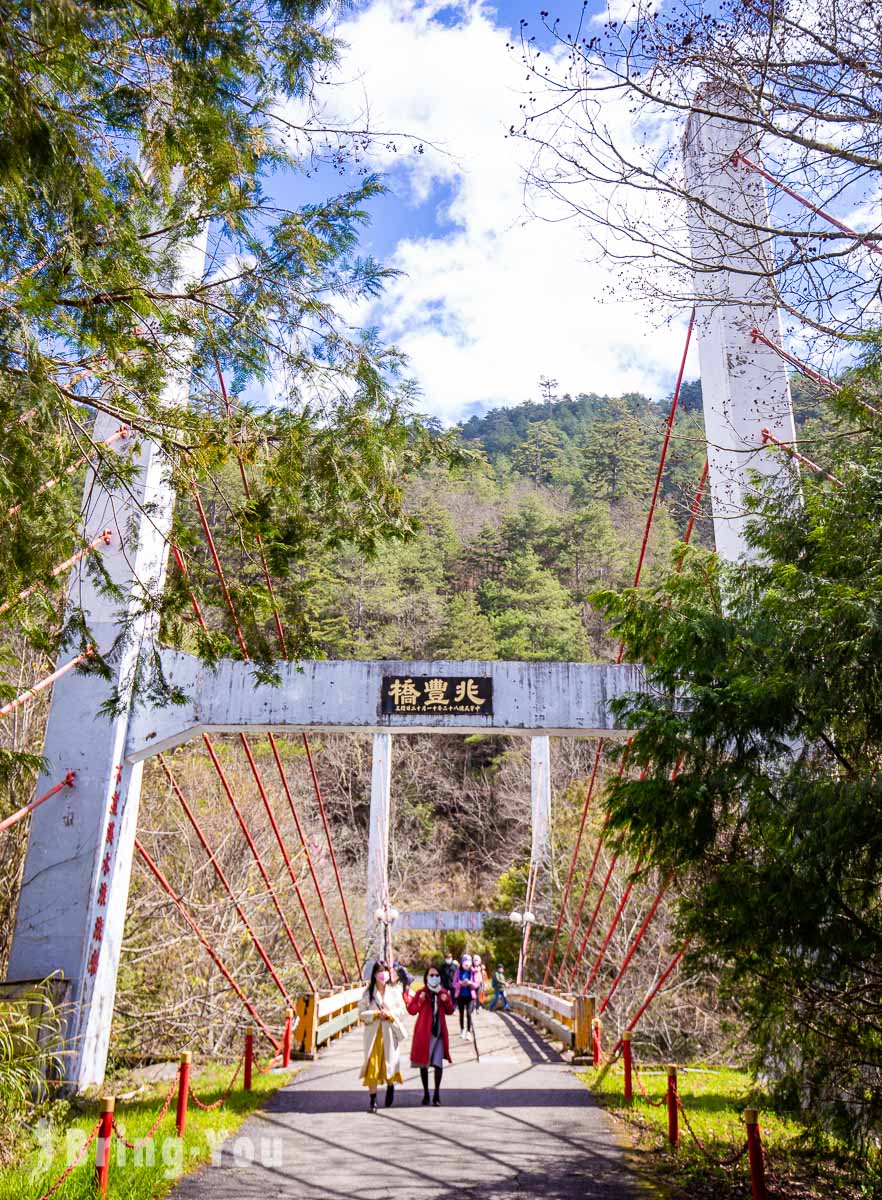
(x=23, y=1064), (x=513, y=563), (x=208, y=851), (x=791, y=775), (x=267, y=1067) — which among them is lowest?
(x=267, y=1067)

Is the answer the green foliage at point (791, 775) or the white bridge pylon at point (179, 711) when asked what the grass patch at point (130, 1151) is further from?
the green foliage at point (791, 775)

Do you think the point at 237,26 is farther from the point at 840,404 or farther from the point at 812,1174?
the point at 812,1174

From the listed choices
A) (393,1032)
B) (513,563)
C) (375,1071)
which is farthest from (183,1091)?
(513,563)

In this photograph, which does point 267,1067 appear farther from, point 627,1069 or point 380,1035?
point 627,1069

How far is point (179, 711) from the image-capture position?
260 inches

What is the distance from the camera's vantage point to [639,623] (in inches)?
181

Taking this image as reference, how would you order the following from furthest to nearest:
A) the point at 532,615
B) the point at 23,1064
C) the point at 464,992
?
the point at 532,615 → the point at 464,992 → the point at 23,1064

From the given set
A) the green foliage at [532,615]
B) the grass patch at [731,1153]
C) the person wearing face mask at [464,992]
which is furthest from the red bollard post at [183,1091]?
the green foliage at [532,615]

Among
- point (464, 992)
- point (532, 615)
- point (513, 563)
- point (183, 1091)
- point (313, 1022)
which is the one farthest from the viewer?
point (513, 563)

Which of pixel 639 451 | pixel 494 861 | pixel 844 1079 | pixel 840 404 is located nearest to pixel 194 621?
pixel 840 404

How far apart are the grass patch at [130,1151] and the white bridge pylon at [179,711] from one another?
0.63m

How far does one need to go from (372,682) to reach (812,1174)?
407 centimetres

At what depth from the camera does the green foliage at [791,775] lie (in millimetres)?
3383

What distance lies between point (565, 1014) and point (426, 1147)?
→ 554cm
